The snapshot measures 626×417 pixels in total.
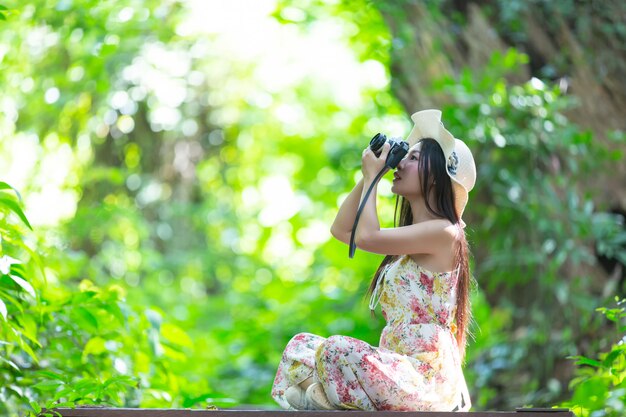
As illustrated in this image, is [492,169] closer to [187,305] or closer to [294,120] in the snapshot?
[187,305]

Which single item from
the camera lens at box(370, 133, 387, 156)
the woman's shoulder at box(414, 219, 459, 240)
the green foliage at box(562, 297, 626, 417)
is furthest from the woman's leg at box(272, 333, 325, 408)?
the green foliage at box(562, 297, 626, 417)

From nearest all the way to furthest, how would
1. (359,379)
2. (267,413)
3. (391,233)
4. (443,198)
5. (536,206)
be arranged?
1. (267,413)
2. (359,379)
3. (391,233)
4. (443,198)
5. (536,206)

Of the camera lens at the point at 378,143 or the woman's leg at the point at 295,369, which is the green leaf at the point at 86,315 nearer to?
the woman's leg at the point at 295,369

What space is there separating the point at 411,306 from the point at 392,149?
43 cm

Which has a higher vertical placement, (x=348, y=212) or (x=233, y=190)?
(x=348, y=212)

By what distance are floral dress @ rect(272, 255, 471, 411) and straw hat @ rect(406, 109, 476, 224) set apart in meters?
0.24

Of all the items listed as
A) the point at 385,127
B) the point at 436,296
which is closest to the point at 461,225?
the point at 436,296

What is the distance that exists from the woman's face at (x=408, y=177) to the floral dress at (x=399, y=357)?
0.60 ft

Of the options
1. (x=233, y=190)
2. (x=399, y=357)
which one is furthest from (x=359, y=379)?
(x=233, y=190)

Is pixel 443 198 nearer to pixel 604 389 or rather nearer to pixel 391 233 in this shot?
pixel 391 233

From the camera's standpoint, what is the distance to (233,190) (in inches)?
463

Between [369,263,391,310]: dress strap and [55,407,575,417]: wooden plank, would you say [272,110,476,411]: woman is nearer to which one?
[369,263,391,310]: dress strap

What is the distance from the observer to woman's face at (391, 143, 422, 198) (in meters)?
2.46

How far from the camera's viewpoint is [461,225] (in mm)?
2490
